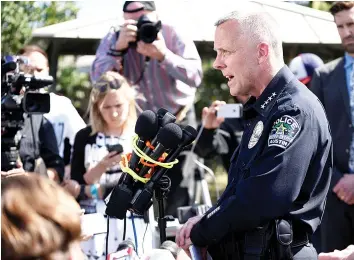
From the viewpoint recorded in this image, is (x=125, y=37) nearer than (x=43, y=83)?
No

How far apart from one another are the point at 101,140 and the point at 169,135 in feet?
6.15

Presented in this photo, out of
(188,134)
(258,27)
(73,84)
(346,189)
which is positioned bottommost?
(73,84)

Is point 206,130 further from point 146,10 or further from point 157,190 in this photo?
point 157,190

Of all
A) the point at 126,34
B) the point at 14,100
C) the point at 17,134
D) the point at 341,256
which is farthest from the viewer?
the point at 126,34

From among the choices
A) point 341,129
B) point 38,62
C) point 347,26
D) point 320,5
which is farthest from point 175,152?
point 320,5

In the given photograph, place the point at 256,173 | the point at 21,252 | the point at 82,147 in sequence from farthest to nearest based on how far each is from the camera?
the point at 82,147
the point at 256,173
the point at 21,252

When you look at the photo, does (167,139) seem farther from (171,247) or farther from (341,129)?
(341,129)

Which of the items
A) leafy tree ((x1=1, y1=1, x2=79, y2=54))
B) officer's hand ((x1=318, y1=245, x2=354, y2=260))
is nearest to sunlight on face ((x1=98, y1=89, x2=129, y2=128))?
leafy tree ((x1=1, y1=1, x2=79, y2=54))

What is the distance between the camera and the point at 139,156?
3.08 m

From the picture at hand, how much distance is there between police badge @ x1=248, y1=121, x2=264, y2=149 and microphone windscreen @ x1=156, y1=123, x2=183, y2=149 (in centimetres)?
31

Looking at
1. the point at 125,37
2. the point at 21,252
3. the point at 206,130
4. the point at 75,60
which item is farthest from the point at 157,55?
the point at 75,60

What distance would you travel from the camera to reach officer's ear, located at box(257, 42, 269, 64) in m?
3.18

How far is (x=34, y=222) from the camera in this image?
76.6 inches

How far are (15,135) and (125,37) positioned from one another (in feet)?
3.47
